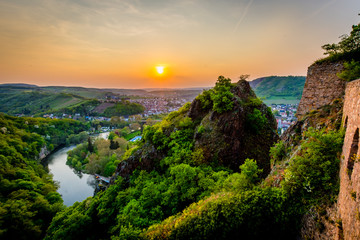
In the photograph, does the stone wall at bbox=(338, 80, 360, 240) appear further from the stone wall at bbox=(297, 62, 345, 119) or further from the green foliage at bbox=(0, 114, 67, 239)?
the green foliage at bbox=(0, 114, 67, 239)

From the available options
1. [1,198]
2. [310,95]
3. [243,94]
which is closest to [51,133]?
[1,198]

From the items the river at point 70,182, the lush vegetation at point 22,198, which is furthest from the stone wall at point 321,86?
the river at point 70,182

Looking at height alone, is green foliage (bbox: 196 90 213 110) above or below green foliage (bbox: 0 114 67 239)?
above

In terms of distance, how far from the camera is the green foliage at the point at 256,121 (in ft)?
47.2

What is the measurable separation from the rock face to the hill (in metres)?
99.3

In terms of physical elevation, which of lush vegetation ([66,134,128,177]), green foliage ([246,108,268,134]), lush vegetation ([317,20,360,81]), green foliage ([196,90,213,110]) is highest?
lush vegetation ([317,20,360,81])

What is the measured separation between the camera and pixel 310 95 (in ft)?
33.9

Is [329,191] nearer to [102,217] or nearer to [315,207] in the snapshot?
[315,207]

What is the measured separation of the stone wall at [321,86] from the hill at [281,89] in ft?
336

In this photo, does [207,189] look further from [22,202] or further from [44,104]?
[44,104]

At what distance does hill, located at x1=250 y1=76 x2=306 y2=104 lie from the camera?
108 m

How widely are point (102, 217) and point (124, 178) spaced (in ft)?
10.6

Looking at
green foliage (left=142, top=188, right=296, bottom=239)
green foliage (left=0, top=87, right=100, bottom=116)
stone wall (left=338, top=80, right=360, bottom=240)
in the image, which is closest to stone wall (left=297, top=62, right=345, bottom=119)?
stone wall (left=338, top=80, right=360, bottom=240)

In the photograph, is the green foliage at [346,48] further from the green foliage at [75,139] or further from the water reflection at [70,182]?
the green foliage at [75,139]
